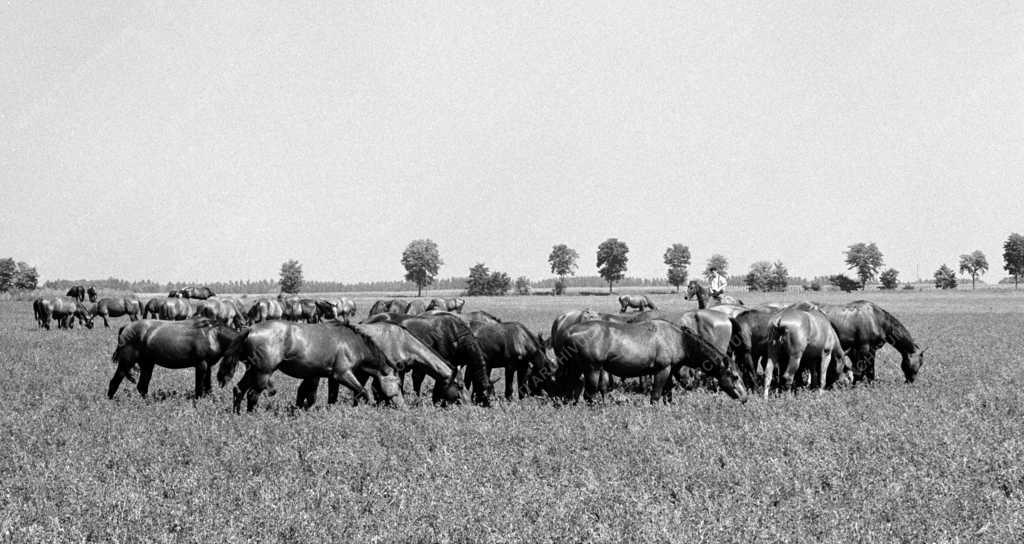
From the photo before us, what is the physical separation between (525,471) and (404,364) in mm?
5076

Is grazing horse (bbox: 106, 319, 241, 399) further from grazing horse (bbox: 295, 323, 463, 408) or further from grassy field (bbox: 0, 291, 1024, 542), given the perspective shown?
grazing horse (bbox: 295, 323, 463, 408)

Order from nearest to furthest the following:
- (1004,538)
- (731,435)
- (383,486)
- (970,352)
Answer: (1004,538), (383,486), (731,435), (970,352)

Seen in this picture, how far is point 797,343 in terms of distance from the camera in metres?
A: 13.2

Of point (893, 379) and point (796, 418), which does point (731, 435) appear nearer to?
point (796, 418)

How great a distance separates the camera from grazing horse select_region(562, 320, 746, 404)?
461 inches

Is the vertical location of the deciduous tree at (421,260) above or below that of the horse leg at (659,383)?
above

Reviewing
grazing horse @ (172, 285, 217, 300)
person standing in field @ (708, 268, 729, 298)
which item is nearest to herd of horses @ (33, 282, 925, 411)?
person standing in field @ (708, 268, 729, 298)

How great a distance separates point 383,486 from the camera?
696 centimetres

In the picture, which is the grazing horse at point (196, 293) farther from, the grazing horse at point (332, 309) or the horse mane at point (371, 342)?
the horse mane at point (371, 342)

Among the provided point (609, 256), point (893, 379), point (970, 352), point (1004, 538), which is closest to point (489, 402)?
point (1004, 538)

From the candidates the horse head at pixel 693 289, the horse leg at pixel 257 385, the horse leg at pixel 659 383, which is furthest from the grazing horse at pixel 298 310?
the horse leg at pixel 659 383

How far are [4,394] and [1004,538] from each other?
16.1 meters

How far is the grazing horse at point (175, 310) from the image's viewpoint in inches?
1500

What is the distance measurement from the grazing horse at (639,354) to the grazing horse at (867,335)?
15.5 feet
